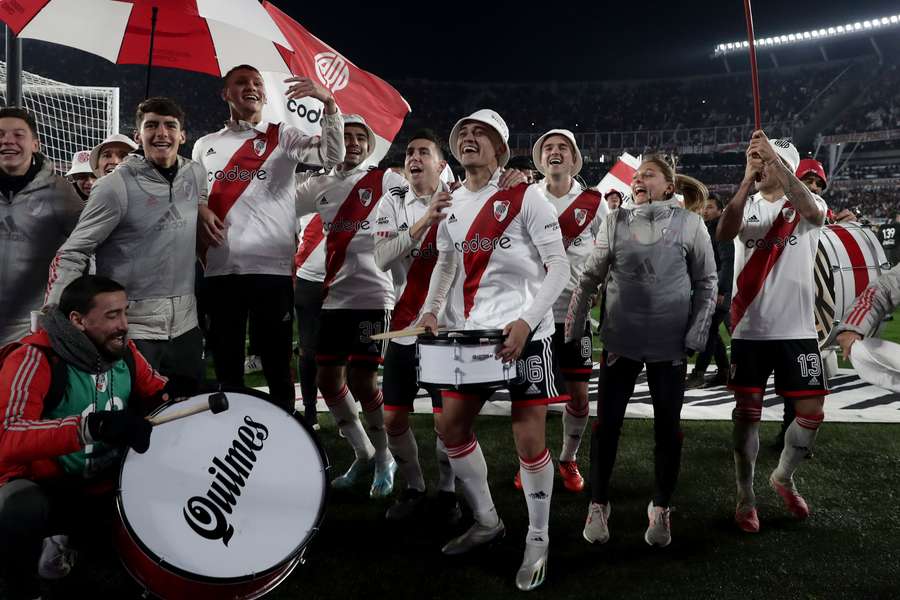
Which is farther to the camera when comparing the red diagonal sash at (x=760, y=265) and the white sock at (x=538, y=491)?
the red diagonal sash at (x=760, y=265)

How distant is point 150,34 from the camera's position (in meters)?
4.34

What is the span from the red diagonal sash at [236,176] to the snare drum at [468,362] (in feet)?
4.57

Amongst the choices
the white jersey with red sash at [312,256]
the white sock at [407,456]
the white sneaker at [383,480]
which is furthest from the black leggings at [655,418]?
the white jersey with red sash at [312,256]

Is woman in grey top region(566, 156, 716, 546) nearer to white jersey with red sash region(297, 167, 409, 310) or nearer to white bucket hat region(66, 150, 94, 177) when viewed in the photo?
white jersey with red sash region(297, 167, 409, 310)

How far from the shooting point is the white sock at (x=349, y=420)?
4.34 metres

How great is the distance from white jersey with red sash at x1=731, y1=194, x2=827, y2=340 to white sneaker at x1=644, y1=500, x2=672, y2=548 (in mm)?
1048

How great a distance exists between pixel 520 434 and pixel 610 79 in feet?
143

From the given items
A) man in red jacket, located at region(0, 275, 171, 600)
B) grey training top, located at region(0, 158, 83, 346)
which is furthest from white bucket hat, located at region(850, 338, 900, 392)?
grey training top, located at region(0, 158, 83, 346)

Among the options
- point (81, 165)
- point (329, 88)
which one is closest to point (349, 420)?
point (329, 88)

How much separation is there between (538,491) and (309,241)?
3177mm

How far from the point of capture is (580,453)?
4.95 m

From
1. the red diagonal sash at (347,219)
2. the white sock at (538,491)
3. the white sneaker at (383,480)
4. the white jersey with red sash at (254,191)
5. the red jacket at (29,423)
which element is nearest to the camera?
the red jacket at (29,423)

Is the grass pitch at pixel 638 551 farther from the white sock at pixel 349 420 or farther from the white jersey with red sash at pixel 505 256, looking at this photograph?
the white jersey with red sash at pixel 505 256

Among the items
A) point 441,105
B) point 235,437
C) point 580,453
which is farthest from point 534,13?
point 235,437
